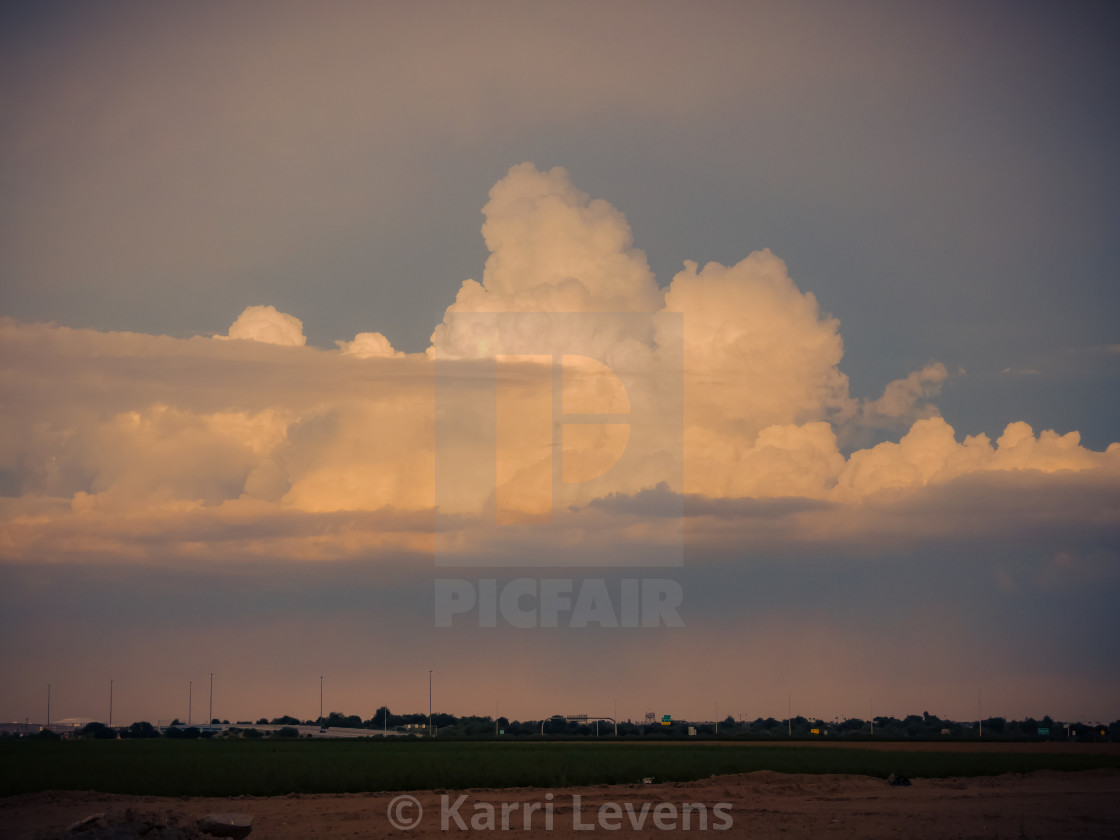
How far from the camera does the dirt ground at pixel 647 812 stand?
3097 cm

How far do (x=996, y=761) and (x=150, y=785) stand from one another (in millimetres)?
46770

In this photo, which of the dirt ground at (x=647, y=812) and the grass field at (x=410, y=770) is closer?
the dirt ground at (x=647, y=812)

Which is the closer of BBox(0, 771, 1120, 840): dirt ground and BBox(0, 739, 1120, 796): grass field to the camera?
BBox(0, 771, 1120, 840): dirt ground

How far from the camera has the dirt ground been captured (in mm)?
30969

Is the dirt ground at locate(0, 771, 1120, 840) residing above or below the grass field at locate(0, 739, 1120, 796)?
above

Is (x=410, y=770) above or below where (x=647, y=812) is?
below

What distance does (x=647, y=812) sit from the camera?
36000 mm

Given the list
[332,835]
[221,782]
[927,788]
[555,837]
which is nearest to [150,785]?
[221,782]

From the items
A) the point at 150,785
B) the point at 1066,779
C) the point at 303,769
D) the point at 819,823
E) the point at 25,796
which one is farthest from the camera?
the point at 303,769

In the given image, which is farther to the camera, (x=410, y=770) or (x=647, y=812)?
(x=410, y=770)

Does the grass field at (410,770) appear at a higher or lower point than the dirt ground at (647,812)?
lower

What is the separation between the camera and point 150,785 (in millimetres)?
43844

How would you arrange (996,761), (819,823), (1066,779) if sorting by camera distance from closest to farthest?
1. (819,823)
2. (1066,779)
3. (996,761)

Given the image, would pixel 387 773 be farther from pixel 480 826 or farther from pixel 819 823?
pixel 819 823
